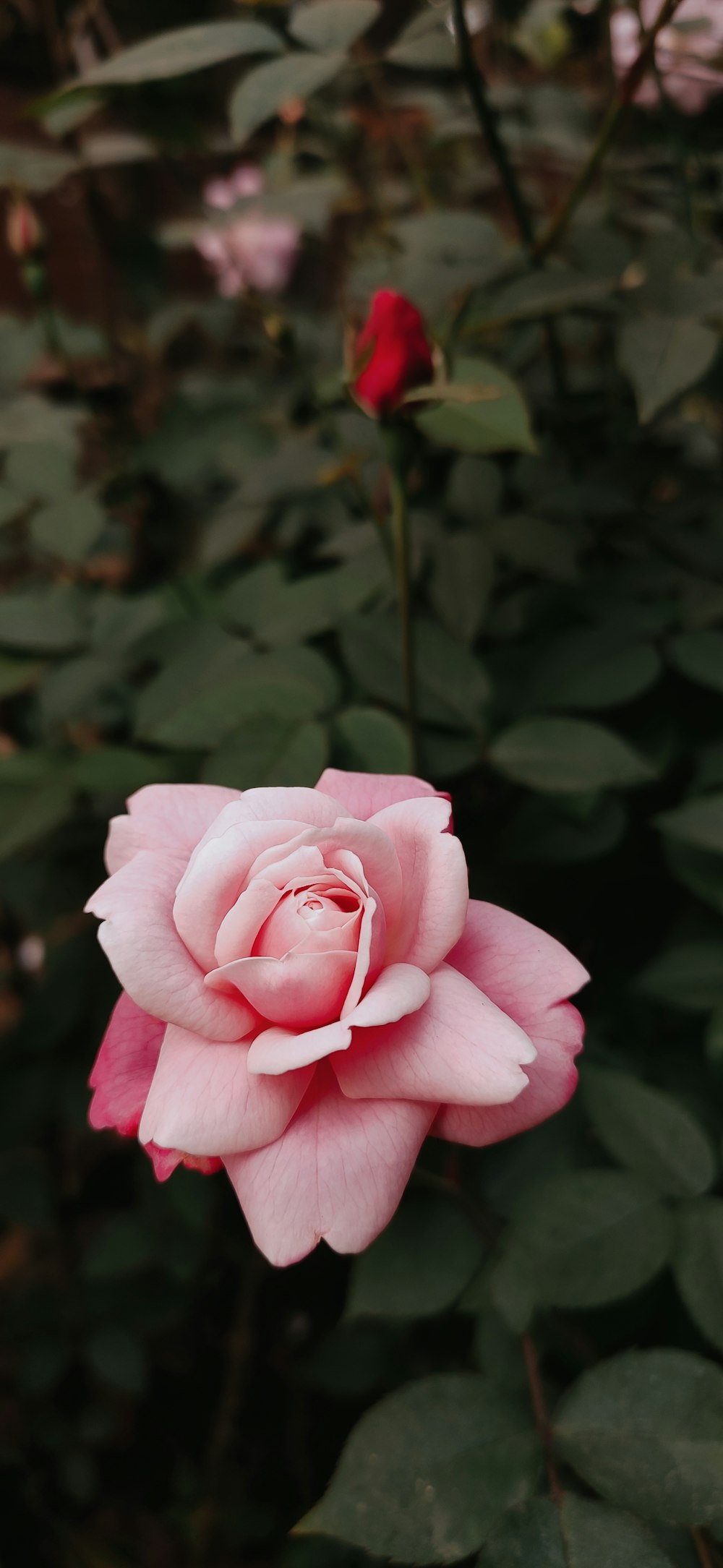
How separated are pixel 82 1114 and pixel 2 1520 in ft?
1.87

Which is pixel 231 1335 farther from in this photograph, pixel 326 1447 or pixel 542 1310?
pixel 542 1310

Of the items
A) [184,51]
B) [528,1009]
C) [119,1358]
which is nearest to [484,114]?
[184,51]

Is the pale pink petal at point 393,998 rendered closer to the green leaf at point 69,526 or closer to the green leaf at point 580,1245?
the green leaf at point 580,1245

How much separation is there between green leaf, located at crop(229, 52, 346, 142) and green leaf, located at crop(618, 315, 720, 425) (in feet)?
0.87

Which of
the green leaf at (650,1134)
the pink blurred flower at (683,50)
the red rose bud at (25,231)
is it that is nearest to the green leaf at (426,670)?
the green leaf at (650,1134)

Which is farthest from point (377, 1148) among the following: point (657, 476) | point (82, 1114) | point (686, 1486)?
point (657, 476)

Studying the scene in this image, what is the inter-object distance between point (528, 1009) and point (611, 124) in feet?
2.25

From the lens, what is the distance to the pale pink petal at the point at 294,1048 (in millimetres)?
315

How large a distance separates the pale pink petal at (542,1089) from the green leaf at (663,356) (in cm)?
40

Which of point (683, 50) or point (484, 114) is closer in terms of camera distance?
point (484, 114)

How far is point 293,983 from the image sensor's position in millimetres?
342

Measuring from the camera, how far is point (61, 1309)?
108 centimetres

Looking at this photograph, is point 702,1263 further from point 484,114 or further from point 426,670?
point 484,114

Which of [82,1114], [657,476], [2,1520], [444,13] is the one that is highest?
[444,13]
